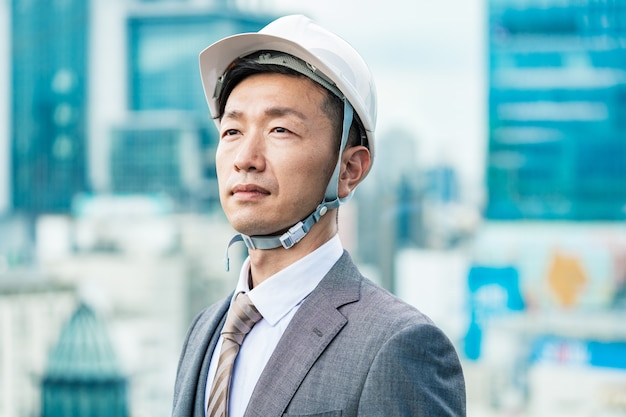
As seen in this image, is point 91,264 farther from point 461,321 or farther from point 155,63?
point 461,321

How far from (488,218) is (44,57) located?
15793 millimetres

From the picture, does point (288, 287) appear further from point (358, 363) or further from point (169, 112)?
point (169, 112)

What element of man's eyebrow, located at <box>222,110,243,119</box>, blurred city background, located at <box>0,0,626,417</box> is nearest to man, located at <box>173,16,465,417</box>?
man's eyebrow, located at <box>222,110,243,119</box>

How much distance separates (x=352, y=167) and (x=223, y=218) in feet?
76.4

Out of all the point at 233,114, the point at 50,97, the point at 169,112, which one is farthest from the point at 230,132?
the point at 50,97

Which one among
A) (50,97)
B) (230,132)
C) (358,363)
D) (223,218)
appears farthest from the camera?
(50,97)

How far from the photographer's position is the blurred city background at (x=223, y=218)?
25469 mm

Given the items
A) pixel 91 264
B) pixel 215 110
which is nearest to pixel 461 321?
pixel 91 264

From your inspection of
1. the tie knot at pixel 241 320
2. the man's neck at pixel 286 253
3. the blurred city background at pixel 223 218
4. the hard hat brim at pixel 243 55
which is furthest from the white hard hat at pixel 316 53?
the blurred city background at pixel 223 218

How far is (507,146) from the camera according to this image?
86.0ft

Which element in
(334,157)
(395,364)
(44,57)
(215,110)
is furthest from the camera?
(44,57)

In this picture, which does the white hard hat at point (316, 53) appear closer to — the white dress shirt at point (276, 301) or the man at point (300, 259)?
the man at point (300, 259)

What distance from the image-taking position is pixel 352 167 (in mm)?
923

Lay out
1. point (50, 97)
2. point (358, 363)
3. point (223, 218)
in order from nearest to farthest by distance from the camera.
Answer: point (358, 363)
point (223, 218)
point (50, 97)
